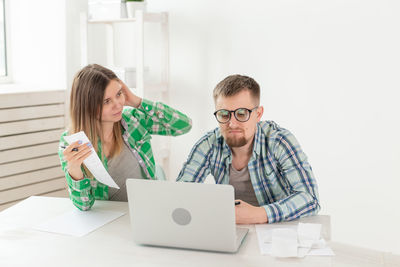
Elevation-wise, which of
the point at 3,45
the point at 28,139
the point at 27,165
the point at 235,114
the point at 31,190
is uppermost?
the point at 3,45

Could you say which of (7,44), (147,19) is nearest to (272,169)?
(147,19)

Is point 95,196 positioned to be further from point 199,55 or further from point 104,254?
point 199,55

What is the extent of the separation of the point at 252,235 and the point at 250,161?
404mm

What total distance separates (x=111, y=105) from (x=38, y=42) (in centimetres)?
201

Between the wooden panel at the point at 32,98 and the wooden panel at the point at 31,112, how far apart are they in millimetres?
29

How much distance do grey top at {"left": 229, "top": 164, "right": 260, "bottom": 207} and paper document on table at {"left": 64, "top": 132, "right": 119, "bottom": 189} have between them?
477 mm

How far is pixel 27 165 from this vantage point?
349 cm

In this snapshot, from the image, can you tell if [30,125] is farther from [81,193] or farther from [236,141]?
[236,141]

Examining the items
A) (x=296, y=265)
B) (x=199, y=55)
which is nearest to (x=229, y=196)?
(x=296, y=265)

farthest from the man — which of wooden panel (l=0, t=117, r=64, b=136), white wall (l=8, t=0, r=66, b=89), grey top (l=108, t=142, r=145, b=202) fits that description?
white wall (l=8, t=0, r=66, b=89)

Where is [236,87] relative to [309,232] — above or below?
above

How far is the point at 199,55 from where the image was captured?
357cm

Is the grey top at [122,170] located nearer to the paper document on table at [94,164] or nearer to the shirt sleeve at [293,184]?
the paper document on table at [94,164]

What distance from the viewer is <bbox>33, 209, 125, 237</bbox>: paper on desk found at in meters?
1.77
